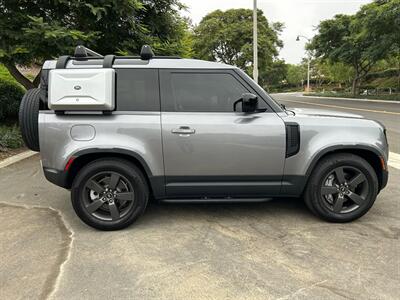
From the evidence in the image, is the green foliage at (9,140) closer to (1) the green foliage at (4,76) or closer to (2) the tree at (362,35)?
(1) the green foliage at (4,76)

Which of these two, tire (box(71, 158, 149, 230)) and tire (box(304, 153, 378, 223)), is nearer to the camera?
tire (box(71, 158, 149, 230))

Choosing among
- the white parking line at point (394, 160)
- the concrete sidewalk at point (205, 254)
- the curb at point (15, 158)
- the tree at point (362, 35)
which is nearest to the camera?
the concrete sidewalk at point (205, 254)

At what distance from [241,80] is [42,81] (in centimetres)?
218

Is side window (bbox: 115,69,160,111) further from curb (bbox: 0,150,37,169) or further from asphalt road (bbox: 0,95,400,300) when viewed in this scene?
curb (bbox: 0,150,37,169)

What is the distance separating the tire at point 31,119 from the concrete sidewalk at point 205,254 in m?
0.98

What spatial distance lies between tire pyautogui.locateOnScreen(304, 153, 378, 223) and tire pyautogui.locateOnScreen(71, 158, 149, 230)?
1927 mm

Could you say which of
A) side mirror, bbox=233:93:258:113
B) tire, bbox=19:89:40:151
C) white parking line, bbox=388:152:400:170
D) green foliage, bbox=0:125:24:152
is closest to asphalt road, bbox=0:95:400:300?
tire, bbox=19:89:40:151

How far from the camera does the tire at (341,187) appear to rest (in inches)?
164

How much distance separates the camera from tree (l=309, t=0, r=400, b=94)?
75.5 feet

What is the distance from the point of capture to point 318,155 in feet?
13.4

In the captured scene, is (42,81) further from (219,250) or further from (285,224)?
(285,224)

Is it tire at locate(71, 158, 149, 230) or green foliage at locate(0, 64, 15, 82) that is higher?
green foliage at locate(0, 64, 15, 82)

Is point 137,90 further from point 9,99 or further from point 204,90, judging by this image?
point 9,99

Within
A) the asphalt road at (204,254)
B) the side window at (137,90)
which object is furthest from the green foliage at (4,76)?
the side window at (137,90)
